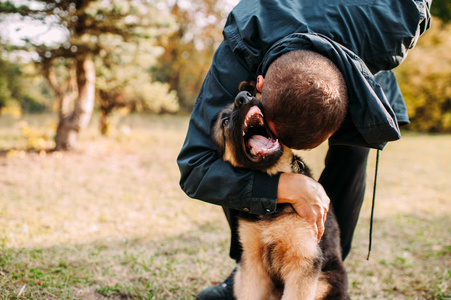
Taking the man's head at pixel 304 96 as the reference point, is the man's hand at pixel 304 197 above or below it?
below

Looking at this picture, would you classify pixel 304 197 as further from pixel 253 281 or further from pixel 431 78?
pixel 431 78

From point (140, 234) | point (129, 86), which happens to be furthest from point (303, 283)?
point (129, 86)

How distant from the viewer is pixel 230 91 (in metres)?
2.26

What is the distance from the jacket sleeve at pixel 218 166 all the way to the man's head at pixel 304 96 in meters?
Result: 0.38

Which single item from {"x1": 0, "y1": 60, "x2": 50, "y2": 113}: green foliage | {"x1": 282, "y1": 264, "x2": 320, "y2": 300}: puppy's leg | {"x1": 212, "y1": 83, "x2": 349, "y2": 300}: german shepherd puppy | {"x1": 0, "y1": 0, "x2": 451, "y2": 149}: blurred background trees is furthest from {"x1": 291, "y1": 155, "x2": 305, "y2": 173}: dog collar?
{"x1": 0, "y1": 60, "x2": 50, "y2": 113}: green foliage

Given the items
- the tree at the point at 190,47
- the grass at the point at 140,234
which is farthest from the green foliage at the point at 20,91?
the tree at the point at 190,47

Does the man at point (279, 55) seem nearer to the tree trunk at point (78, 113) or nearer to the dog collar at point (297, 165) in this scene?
the dog collar at point (297, 165)

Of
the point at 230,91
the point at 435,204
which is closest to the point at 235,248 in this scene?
the point at 230,91

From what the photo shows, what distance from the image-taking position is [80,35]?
7.15 meters

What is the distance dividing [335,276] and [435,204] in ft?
15.0

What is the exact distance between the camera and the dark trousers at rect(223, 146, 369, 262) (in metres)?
2.68

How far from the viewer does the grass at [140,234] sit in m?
2.92

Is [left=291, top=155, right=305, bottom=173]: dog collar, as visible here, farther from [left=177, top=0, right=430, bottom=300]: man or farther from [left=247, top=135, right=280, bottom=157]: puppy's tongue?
[left=247, top=135, right=280, bottom=157]: puppy's tongue

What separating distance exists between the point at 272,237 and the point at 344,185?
89cm
